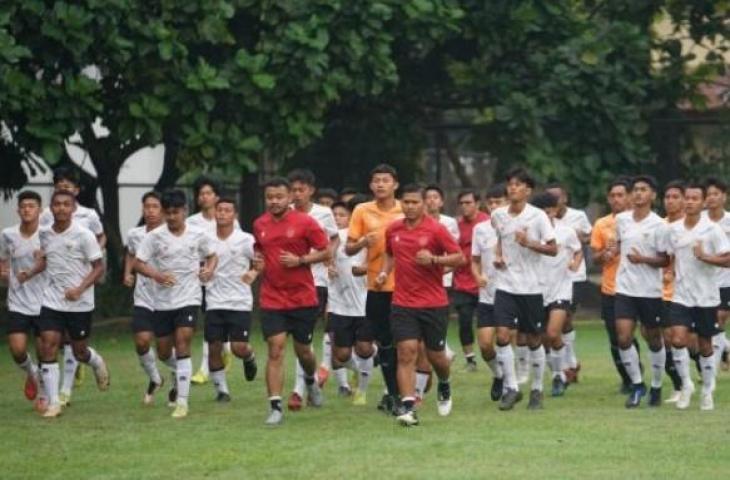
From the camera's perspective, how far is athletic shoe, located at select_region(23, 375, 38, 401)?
63.2 feet

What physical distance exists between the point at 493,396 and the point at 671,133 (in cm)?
1659

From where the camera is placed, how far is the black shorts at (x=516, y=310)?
61.0 feet

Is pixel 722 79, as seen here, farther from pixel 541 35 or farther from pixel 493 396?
pixel 493 396

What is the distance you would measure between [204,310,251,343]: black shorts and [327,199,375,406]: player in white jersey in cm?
81

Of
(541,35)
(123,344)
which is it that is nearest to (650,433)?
(123,344)

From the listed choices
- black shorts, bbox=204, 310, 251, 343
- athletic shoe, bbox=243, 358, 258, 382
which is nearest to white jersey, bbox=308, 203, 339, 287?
black shorts, bbox=204, 310, 251, 343

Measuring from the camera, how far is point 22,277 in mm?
18656

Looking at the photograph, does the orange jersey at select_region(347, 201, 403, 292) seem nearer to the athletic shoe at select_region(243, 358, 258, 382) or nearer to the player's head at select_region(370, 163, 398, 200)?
the player's head at select_region(370, 163, 398, 200)

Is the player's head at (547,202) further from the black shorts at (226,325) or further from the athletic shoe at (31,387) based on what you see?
the athletic shoe at (31,387)

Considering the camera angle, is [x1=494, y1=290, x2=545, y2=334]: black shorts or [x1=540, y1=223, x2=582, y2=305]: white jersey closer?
[x1=494, y1=290, x2=545, y2=334]: black shorts

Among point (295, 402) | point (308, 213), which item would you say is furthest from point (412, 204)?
point (308, 213)

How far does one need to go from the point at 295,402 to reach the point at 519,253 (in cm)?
230

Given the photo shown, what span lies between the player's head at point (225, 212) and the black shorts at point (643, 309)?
3.56m

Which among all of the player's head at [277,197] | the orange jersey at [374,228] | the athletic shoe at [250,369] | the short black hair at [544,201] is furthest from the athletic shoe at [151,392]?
the short black hair at [544,201]
